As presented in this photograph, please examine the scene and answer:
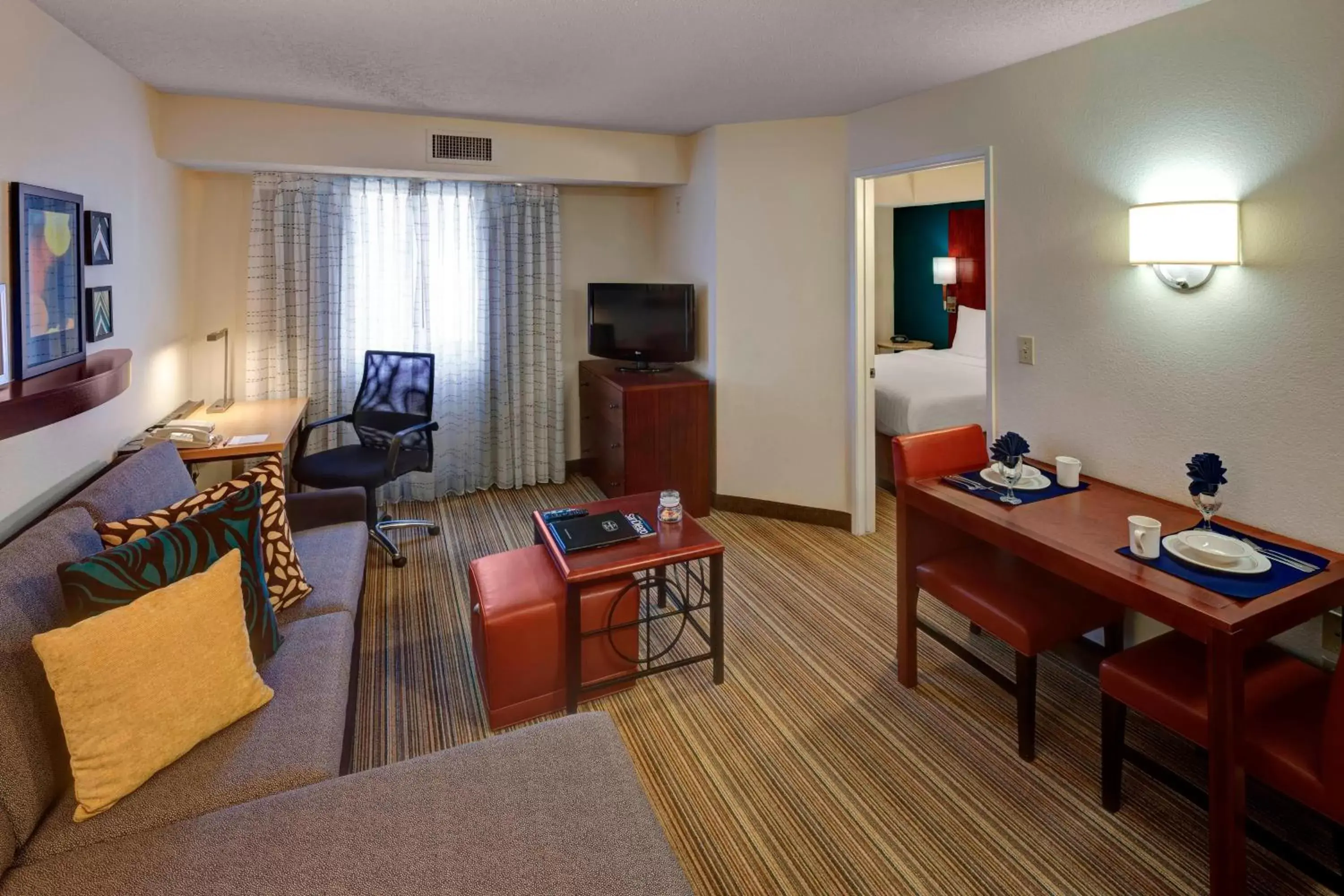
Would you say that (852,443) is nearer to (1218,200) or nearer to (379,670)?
(1218,200)

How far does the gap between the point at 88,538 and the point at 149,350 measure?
1.92 meters

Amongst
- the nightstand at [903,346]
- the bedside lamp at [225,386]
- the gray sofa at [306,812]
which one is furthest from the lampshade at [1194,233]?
the nightstand at [903,346]

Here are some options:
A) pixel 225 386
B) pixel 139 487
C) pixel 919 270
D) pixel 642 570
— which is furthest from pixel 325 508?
pixel 919 270

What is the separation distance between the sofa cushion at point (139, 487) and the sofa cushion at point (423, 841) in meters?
1.06

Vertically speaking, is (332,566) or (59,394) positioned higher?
(59,394)

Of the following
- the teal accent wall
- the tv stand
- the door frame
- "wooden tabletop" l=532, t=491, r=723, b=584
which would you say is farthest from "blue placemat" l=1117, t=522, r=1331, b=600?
the teal accent wall

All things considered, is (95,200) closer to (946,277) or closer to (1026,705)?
(1026,705)

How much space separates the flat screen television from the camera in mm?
4426

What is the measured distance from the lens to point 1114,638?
2502 mm

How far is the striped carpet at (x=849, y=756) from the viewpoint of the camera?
1826 mm

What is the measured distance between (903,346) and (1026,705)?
5.55 meters

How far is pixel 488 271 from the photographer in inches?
183

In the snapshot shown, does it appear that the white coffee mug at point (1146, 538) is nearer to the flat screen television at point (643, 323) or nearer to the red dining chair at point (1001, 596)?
the red dining chair at point (1001, 596)

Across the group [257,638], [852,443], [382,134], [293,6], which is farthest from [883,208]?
[257,638]
